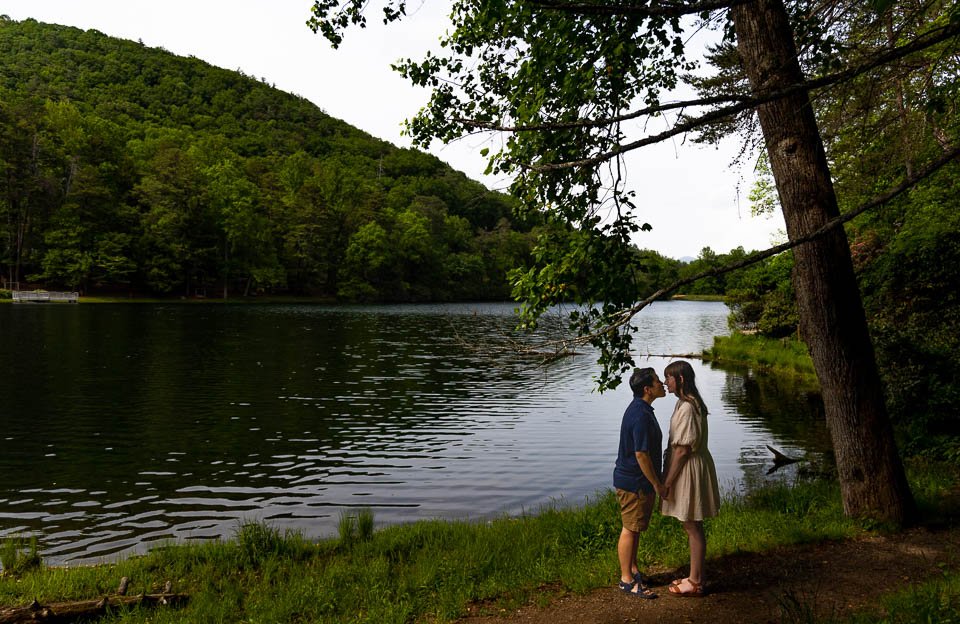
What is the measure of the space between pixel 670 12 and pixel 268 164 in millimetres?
133476

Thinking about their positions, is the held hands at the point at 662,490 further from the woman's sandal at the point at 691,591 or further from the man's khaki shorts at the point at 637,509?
the woman's sandal at the point at 691,591

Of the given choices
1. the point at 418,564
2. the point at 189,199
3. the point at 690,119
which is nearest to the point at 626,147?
the point at 690,119

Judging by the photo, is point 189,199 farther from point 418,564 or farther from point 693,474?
point 693,474

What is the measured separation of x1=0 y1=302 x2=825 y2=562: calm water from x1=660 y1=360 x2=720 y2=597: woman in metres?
1.72

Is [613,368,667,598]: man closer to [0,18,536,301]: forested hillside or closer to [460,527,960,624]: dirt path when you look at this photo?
[460,527,960,624]: dirt path

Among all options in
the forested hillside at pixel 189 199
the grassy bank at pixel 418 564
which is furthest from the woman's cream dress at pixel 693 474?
the forested hillside at pixel 189 199

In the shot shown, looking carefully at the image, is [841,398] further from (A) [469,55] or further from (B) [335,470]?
(B) [335,470]

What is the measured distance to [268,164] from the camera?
419ft

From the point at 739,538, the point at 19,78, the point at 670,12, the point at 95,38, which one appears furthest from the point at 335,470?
the point at 95,38

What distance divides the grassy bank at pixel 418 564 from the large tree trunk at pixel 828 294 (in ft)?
2.11

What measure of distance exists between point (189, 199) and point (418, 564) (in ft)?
298

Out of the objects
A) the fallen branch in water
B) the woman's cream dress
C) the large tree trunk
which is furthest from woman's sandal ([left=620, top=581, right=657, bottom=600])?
the fallen branch in water

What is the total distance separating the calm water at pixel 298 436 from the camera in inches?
411

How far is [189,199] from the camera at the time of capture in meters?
86.6
